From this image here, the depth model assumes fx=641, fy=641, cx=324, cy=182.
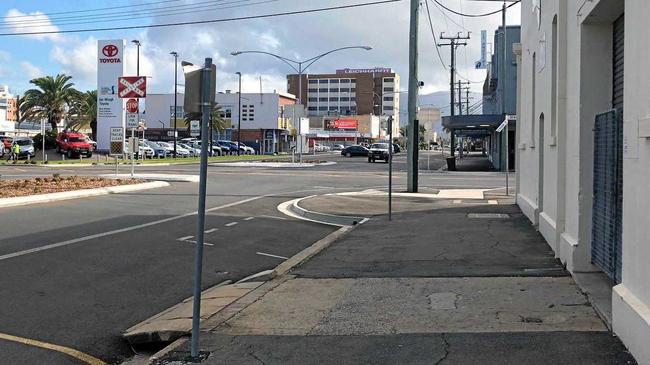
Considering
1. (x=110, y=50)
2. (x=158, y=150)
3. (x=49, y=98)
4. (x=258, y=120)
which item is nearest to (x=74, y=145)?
(x=158, y=150)

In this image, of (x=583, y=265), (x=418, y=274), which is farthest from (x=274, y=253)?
(x=583, y=265)

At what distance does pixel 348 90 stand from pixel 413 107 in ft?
554

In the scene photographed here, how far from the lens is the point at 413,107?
72.3ft

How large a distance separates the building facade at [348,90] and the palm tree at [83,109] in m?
106

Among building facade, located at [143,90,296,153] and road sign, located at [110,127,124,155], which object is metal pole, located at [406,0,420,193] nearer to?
road sign, located at [110,127,124,155]

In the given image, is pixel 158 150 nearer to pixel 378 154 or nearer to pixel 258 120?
pixel 378 154

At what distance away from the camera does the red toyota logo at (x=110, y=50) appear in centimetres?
4941

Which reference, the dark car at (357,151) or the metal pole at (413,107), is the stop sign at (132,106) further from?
the dark car at (357,151)

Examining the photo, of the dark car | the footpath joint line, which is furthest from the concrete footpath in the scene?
the dark car

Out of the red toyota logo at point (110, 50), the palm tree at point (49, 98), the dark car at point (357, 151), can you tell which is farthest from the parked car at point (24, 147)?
the dark car at point (357, 151)

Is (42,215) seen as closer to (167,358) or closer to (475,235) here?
(475,235)

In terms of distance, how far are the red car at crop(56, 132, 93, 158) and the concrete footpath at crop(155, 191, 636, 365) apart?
48.7 m

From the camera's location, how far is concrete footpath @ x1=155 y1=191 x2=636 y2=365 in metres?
5.25

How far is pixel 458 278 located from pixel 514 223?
565cm
